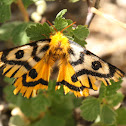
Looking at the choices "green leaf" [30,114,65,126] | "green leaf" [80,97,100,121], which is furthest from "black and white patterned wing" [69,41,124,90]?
"green leaf" [30,114,65,126]

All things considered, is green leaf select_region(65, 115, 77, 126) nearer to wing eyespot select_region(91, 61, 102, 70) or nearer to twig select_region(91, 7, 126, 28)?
wing eyespot select_region(91, 61, 102, 70)

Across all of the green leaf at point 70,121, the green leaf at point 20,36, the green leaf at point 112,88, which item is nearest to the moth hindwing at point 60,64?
the green leaf at point 112,88

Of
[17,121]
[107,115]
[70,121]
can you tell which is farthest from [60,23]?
[70,121]

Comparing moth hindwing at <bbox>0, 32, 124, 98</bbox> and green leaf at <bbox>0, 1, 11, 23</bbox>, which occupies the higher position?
green leaf at <bbox>0, 1, 11, 23</bbox>

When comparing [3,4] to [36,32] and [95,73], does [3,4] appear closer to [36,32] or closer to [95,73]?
[36,32]

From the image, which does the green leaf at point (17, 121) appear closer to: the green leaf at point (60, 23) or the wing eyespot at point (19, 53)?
the wing eyespot at point (19, 53)

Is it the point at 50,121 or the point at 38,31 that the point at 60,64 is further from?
the point at 50,121
